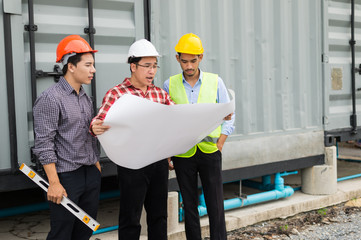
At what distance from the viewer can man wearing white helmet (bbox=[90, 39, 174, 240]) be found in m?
2.76

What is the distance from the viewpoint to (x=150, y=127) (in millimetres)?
2441

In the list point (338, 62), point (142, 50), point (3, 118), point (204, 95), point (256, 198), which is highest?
point (338, 62)

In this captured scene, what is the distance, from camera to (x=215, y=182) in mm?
3232

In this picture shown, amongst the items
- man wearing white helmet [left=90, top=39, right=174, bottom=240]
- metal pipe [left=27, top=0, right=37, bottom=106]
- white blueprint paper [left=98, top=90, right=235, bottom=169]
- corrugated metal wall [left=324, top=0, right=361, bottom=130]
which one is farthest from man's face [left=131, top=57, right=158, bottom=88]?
corrugated metal wall [left=324, top=0, right=361, bottom=130]

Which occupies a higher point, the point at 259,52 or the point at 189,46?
the point at 259,52

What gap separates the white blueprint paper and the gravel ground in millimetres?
1862

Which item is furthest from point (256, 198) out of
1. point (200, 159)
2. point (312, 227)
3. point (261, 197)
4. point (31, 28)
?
point (31, 28)

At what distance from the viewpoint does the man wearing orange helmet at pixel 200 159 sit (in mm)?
3184

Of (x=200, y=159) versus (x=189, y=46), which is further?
(x=200, y=159)

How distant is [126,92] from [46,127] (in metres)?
0.59

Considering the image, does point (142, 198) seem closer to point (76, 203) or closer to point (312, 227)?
point (76, 203)

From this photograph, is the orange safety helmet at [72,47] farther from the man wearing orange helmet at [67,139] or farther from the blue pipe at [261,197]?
the blue pipe at [261,197]

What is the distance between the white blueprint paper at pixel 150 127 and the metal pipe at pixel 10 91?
0.84m

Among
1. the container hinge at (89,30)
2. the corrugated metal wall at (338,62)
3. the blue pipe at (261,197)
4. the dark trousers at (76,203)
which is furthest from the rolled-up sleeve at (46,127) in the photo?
the corrugated metal wall at (338,62)
